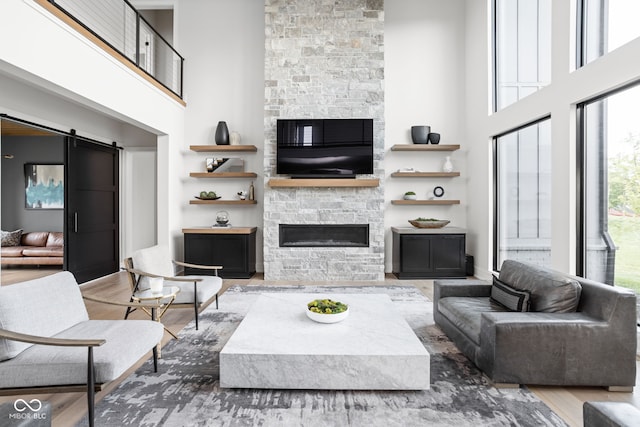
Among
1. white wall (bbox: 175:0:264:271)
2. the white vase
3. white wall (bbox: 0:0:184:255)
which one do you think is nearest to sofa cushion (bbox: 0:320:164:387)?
white wall (bbox: 0:0:184:255)

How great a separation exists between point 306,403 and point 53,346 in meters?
1.44

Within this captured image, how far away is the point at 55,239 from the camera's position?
672cm

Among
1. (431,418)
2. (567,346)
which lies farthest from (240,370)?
(567,346)

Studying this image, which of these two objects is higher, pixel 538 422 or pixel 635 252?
pixel 635 252

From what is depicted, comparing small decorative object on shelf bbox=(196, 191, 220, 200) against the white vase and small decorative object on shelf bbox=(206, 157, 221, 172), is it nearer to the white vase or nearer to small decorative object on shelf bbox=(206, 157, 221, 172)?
small decorative object on shelf bbox=(206, 157, 221, 172)

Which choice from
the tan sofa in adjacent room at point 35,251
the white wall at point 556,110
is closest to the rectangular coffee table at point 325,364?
the white wall at point 556,110

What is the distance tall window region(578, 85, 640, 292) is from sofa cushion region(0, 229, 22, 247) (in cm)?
889

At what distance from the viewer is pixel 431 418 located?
6.37ft

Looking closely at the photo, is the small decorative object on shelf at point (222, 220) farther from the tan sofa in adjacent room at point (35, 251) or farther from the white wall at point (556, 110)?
the white wall at point (556, 110)

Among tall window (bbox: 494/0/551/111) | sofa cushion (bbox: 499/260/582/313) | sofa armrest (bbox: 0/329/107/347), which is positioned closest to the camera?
sofa armrest (bbox: 0/329/107/347)

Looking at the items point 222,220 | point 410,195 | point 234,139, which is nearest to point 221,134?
point 234,139

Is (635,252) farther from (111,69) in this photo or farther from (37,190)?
(37,190)

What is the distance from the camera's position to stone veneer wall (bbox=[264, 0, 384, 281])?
559 cm

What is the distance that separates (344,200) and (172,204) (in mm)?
2771
